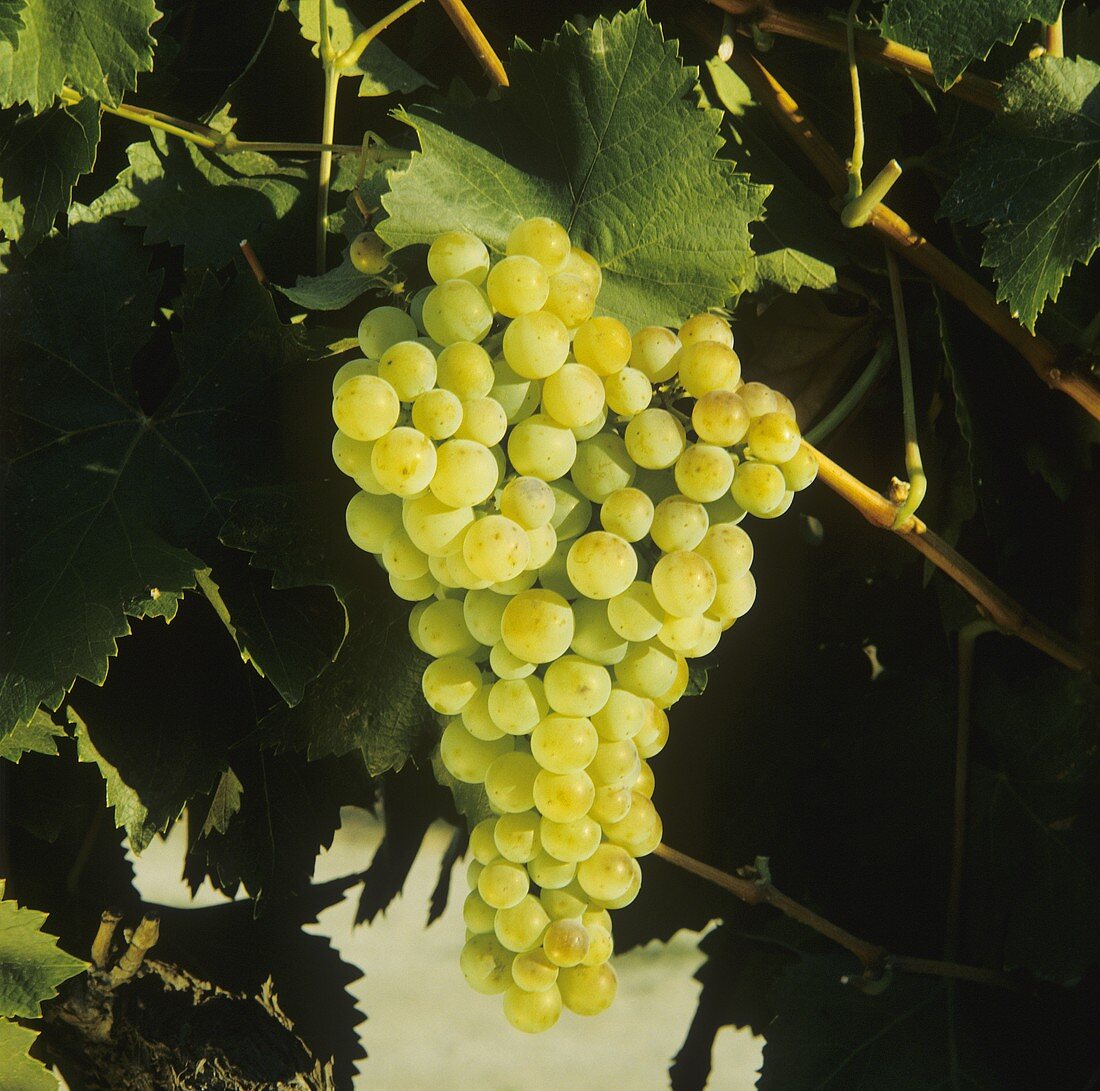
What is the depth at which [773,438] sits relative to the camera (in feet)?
1.74

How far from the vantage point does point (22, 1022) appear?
81cm

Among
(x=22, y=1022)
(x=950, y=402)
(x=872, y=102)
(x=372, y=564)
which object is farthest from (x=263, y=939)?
(x=872, y=102)

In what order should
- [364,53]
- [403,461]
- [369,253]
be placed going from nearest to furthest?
[403,461], [369,253], [364,53]

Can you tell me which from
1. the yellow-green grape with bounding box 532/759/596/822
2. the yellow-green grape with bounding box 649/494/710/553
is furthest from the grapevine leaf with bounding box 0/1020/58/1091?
the yellow-green grape with bounding box 649/494/710/553

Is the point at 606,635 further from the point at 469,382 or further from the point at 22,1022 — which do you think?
the point at 22,1022

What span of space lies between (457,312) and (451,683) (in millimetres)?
179

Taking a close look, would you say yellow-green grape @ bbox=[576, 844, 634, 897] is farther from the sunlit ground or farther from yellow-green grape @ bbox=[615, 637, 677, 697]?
the sunlit ground

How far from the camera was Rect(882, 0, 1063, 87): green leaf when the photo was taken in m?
0.57

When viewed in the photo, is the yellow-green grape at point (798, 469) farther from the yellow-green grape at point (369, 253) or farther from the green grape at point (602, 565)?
the yellow-green grape at point (369, 253)

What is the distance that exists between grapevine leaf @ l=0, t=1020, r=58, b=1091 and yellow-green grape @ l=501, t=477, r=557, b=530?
45 cm

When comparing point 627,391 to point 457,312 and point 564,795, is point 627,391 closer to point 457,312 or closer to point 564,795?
point 457,312

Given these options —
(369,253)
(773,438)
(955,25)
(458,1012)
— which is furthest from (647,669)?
(458,1012)

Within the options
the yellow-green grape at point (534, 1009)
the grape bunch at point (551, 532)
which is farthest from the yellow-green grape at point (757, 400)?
the yellow-green grape at point (534, 1009)

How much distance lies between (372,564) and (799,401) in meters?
0.32
